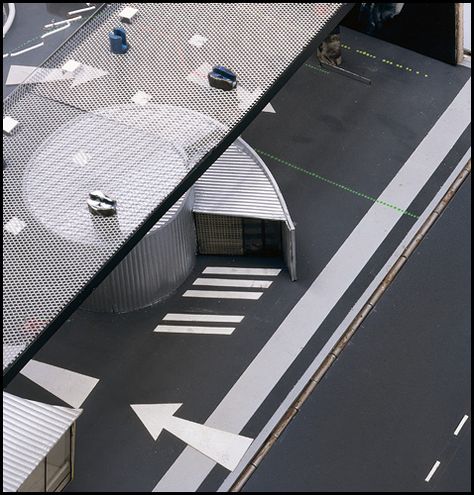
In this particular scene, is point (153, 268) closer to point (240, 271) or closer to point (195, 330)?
point (195, 330)

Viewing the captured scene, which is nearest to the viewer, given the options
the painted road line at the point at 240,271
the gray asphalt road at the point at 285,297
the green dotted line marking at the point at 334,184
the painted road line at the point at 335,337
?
the painted road line at the point at 335,337

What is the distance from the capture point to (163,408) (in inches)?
980

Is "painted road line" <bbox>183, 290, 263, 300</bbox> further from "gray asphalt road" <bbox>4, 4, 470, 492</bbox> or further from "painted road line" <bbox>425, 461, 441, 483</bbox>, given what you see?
"painted road line" <bbox>425, 461, 441, 483</bbox>

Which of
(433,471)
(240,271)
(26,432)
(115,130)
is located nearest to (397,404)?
(433,471)

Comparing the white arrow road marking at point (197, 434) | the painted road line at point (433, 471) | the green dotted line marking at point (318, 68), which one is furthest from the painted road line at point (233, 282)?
the green dotted line marking at point (318, 68)

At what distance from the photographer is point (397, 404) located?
24703mm

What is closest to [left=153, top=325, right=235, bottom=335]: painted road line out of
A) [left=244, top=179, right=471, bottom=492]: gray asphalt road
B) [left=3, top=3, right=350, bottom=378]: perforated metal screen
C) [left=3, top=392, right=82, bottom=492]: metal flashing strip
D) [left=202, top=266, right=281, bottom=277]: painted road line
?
[left=202, top=266, right=281, bottom=277]: painted road line

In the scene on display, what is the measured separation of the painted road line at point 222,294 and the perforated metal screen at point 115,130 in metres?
3.64

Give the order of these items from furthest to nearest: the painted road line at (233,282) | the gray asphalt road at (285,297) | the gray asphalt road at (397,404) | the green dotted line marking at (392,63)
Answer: the green dotted line marking at (392,63)
the painted road line at (233,282)
the gray asphalt road at (285,297)
the gray asphalt road at (397,404)

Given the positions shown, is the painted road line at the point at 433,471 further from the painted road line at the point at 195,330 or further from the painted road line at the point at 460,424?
the painted road line at the point at 195,330

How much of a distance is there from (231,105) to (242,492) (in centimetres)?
802

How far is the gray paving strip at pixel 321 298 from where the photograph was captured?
24.0 m

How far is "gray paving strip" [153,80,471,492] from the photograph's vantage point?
24000 millimetres

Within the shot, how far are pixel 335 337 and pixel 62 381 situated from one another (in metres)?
5.86
